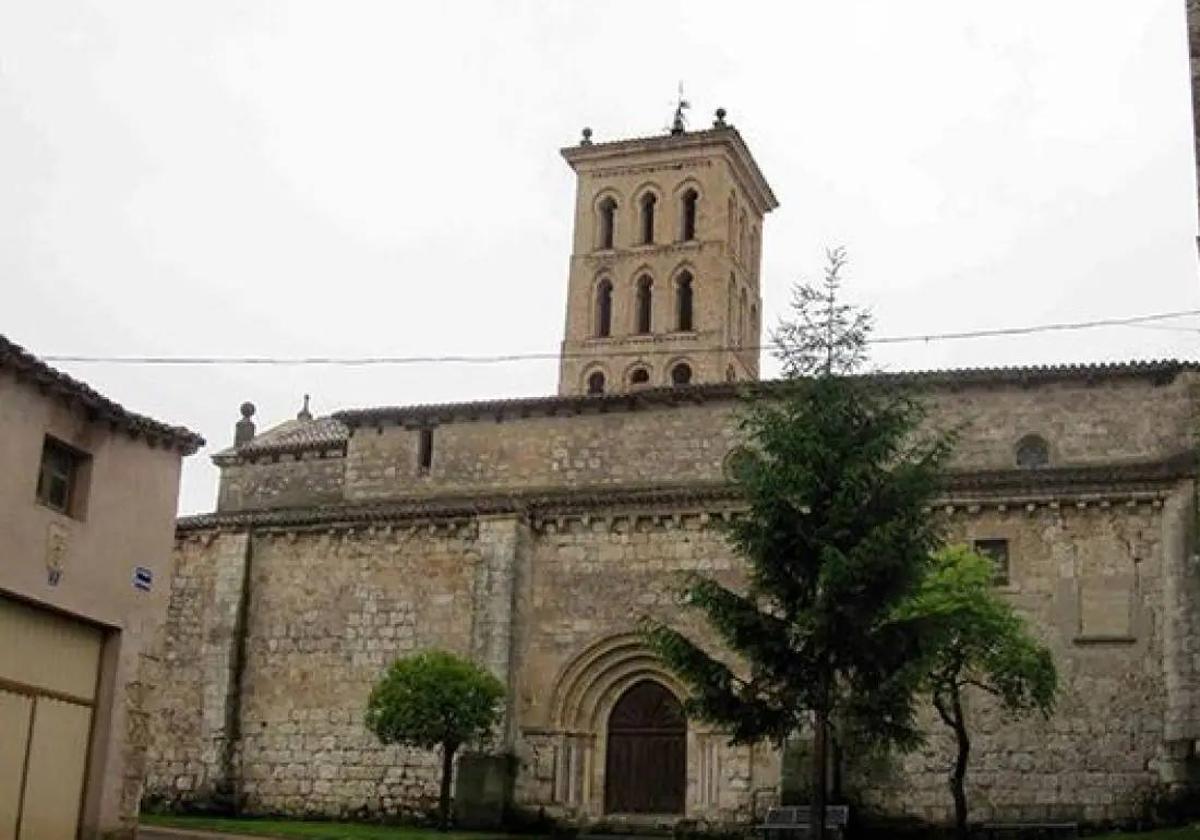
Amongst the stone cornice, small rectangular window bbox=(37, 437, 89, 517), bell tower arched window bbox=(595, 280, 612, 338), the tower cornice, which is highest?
the tower cornice

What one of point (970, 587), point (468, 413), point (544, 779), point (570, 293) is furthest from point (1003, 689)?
point (570, 293)

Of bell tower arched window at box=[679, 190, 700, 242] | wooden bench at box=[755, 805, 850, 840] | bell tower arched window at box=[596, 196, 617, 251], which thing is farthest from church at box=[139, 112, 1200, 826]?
bell tower arched window at box=[596, 196, 617, 251]

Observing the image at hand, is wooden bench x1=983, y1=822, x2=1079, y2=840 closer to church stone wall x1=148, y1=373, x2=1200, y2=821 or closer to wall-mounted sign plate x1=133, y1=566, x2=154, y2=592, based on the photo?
church stone wall x1=148, y1=373, x2=1200, y2=821

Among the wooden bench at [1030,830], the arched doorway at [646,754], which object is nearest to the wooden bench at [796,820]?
the wooden bench at [1030,830]

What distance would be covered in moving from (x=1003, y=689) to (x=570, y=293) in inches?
1655

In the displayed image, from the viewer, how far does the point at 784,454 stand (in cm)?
2233

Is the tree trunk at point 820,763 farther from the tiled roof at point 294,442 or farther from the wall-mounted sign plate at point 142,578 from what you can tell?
the tiled roof at point 294,442

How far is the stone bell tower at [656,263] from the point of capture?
6556 cm

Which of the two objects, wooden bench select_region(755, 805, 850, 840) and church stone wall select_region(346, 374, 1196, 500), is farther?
church stone wall select_region(346, 374, 1196, 500)

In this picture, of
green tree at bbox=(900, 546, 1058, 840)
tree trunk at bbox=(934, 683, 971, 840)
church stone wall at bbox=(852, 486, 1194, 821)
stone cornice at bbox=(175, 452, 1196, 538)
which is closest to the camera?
green tree at bbox=(900, 546, 1058, 840)

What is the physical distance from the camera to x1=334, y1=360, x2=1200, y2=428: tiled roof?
33.5 metres

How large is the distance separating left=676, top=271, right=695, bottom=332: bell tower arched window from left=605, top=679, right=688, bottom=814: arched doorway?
3284 cm

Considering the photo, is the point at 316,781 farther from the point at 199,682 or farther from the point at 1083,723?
the point at 1083,723

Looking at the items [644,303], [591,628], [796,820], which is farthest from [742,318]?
[796,820]
